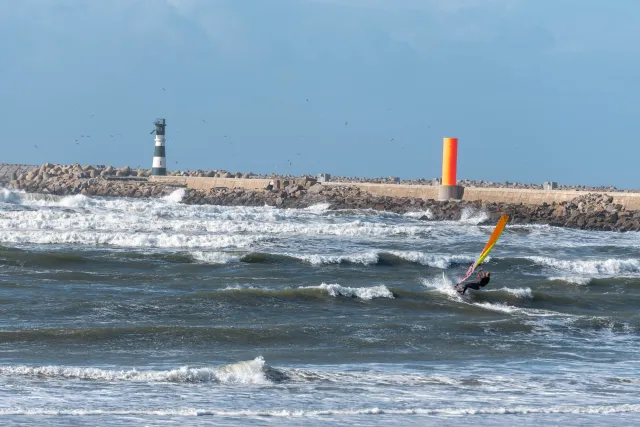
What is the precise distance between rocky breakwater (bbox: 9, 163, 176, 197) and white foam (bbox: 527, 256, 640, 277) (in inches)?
848

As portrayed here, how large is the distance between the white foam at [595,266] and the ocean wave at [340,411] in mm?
10268

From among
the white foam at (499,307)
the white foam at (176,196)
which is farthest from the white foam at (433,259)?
the white foam at (176,196)

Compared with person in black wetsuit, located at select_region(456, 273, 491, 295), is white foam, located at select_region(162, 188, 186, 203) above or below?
above

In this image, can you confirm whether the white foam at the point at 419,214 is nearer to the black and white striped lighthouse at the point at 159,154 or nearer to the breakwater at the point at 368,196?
the breakwater at the point at 368,196

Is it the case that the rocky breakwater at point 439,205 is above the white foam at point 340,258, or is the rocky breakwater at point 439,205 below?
above

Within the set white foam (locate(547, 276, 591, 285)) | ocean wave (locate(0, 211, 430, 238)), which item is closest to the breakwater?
ocean wave (locate(0, 211, 430, 238))

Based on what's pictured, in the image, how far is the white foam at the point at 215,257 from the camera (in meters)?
16.0

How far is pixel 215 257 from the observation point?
1627 centimetres

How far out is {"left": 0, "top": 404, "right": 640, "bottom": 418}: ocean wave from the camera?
626 cm

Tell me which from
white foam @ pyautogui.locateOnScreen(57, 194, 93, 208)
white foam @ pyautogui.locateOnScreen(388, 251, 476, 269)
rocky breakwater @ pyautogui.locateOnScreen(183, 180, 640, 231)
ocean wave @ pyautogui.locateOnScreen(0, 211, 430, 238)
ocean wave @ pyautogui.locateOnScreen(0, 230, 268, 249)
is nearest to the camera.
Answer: white foam @ pyautogui.locateOnScreen(388, 251, 476, 269)

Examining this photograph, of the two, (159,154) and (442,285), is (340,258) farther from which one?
(159,154)

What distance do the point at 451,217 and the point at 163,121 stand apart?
22240mm

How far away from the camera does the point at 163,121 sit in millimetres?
46500

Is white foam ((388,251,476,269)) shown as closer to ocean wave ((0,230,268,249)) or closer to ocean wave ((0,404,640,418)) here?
ocean wave ((0,230,268,249))
